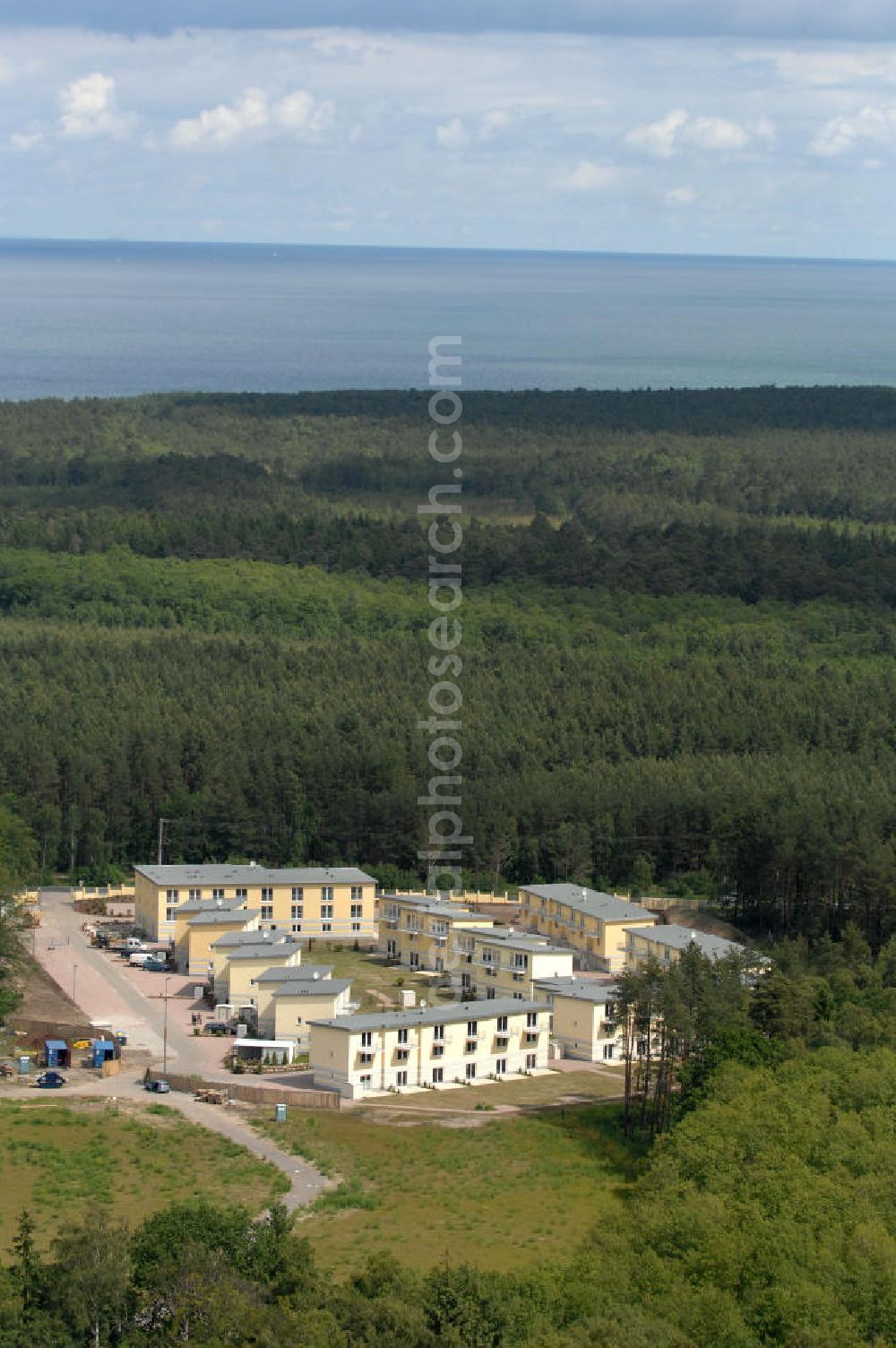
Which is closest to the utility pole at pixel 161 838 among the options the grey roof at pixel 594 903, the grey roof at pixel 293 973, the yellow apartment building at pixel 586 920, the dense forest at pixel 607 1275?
the grey roof at pixel 594 903

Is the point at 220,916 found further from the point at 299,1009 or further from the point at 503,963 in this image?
the point at 503,963

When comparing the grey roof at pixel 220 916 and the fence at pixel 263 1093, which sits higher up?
the grey roof at pixel 220 916

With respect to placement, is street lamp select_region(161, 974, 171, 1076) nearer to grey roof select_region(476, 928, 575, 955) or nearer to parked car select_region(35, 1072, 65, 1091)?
parked car select_region(35, 1072, 65, 1091)

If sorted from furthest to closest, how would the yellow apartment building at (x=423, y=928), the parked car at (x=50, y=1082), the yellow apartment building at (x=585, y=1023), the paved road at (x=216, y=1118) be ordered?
the yellow apartment building at (x=423, y=928)
the yellow apartment building at (x=585, y=1023)
the parked car at (x=50, y=1082)
the paved road at (x=216, y=1118)

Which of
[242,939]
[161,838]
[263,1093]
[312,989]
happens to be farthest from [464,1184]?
[161,838]

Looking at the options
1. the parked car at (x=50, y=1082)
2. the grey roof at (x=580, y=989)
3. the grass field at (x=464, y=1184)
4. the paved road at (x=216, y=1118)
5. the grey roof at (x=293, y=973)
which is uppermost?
the grey roof at (x=293, y=973)

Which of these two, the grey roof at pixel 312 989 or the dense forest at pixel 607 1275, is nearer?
the dense forest at pixel 607 1275

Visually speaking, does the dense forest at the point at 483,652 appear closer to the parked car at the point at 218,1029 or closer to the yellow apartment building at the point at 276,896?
the yellow apartment building at the point at 276,896

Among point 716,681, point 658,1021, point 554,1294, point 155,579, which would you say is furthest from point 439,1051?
point 155,579
